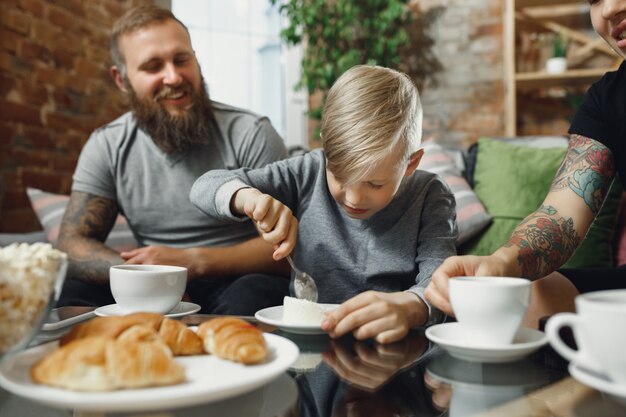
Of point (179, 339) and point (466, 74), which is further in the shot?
point (466, 74)

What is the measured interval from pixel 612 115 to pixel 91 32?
2358mm

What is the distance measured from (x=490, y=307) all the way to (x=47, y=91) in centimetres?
238

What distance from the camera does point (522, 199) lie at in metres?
2.08

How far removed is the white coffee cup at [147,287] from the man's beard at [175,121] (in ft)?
3.19

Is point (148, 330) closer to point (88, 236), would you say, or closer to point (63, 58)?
point (88, 236)

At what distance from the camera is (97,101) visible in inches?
115

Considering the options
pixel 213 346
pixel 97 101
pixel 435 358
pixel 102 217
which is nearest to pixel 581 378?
pixel 435 358

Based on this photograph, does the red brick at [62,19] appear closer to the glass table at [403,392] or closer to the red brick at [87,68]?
the red brick at [87,68]

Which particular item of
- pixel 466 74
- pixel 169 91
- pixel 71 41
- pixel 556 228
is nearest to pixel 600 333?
pixel 556 228

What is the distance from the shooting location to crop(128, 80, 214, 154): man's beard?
1.84 m

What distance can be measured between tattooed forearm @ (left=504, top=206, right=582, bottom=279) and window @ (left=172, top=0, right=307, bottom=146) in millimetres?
2649

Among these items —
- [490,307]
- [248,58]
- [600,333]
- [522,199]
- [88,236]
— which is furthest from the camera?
[248,58]

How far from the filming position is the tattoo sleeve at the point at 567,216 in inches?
44.5

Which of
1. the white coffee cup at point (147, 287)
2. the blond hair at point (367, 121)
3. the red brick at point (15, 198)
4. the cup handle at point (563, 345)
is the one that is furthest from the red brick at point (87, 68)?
the cup handle at point (563, 345)
